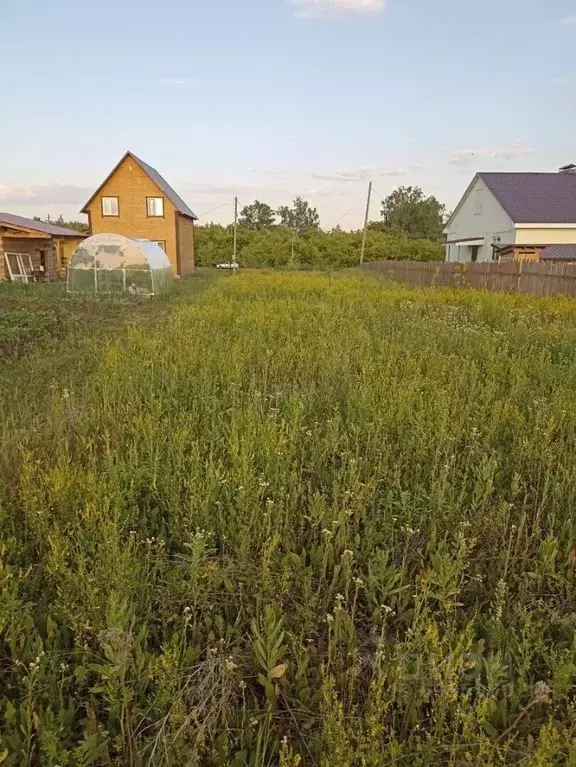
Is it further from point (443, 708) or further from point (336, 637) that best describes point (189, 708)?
point (443, 708)

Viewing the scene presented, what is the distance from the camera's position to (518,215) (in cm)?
3139

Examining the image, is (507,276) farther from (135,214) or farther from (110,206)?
(110,206)

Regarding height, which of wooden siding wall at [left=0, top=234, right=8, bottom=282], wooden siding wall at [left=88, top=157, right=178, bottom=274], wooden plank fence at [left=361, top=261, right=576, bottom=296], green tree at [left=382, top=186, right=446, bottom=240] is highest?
green tree at [left=382, top=186, right=446, bottom=240]

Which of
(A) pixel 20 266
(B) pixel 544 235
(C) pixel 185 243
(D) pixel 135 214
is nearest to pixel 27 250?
(A) pixel 20 266

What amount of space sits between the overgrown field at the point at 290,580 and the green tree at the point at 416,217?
81.9 m

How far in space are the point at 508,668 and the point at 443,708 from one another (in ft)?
1.56

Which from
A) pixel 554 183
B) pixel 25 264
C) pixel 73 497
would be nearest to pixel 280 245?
pixel 554 183

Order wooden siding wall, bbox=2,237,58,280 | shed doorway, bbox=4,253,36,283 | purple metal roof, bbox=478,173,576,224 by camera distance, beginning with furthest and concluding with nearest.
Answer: purple metal roof, bbox=478,173,576,224 < wooden siding wall, bbox=2,237,58,280 < shed doorway, bbox=4,253,36,283

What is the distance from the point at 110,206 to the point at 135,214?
1656mm

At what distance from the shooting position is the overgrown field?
1.60 m

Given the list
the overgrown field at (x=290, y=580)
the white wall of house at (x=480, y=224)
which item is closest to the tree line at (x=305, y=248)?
the white wall of house at (x=480, y=224)

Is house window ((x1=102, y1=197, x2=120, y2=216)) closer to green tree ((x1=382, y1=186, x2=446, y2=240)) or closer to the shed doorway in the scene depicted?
the shed doorway

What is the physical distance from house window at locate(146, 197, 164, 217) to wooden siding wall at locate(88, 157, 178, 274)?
0.62 ft

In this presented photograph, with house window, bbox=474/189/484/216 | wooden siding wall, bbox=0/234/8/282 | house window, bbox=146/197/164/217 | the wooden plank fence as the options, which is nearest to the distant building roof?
the wooden plank fence
